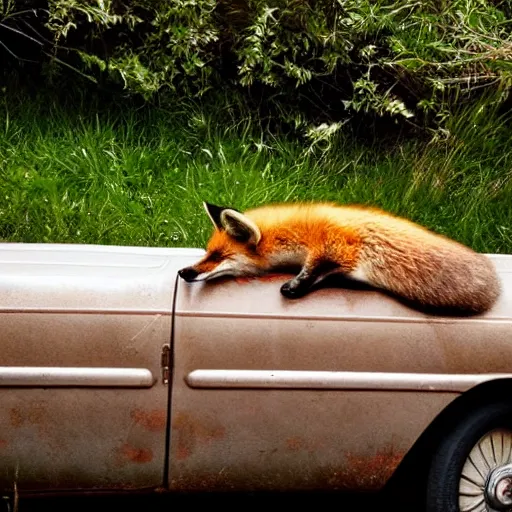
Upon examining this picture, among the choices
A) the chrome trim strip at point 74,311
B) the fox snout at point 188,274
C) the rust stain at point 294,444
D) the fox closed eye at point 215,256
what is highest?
the fox closed eye at point 215,256

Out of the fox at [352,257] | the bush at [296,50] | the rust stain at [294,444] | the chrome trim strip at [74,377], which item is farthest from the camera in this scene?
the bush at [296,50]

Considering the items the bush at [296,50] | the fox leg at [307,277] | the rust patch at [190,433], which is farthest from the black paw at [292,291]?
the bush at [296,50]

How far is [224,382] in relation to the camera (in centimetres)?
320

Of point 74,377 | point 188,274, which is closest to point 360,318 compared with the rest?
point 188,274

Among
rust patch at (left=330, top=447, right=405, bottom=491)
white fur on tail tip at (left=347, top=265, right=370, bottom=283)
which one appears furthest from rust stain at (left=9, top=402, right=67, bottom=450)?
white fur on tail tip at (left=347, top=265, right=370, bottom=283)

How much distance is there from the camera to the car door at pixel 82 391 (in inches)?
124

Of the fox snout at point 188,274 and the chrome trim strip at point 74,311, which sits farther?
the fox snout at point 188,274

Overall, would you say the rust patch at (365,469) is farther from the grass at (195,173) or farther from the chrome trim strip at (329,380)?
the grass at (195,173)

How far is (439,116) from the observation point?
7.44m

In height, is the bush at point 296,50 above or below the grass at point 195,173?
above

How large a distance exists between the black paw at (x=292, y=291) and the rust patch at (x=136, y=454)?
0.72 m

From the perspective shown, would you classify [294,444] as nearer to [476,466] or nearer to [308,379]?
[308,379]

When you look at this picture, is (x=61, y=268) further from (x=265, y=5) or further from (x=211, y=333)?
(x=265, y=5)

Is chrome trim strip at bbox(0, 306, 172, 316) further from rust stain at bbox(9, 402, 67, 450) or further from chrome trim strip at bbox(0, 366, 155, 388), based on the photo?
rust stain at bbox(9, 402, 67, 450)
